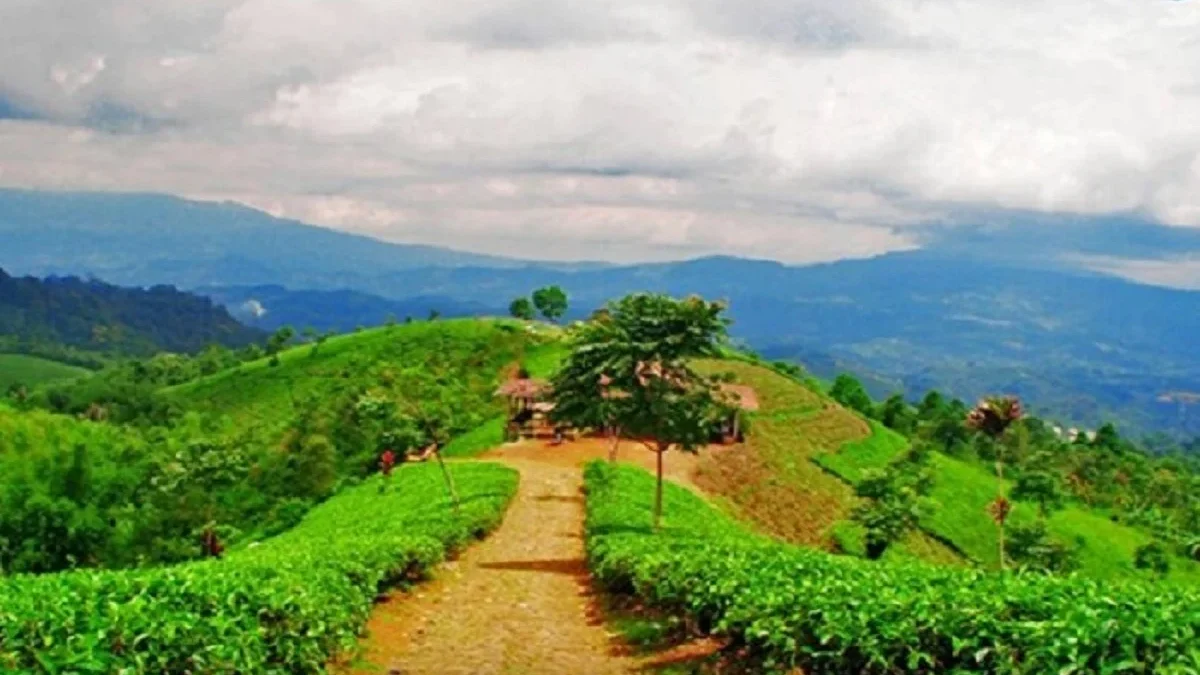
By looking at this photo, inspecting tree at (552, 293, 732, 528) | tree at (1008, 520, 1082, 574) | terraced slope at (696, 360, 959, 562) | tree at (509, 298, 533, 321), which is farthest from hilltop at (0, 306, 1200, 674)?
tree at (1008, 520, 1082, 574)

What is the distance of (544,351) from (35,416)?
46966 mm

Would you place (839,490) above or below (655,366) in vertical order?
below

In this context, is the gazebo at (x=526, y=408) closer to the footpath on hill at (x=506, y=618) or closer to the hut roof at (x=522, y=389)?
the hut roof at (x=522, y=389)

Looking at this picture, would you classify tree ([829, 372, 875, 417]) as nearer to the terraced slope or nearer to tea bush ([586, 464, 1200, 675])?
the terraced slope

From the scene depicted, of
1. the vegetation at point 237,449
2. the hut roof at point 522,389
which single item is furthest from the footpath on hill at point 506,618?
the hut roof at point 522,389

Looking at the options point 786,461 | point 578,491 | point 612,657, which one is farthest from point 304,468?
point 612,657

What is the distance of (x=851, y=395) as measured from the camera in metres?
118

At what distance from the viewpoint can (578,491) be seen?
50.6 m

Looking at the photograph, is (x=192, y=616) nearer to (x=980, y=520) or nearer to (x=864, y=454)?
(x=980, y=520)

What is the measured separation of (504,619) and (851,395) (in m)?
99.8

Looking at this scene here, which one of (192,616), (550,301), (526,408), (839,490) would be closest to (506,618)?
(192,616)

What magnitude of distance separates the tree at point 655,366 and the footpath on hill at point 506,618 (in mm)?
4141

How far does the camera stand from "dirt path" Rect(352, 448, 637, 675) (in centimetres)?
1723

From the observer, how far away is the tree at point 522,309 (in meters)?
125
